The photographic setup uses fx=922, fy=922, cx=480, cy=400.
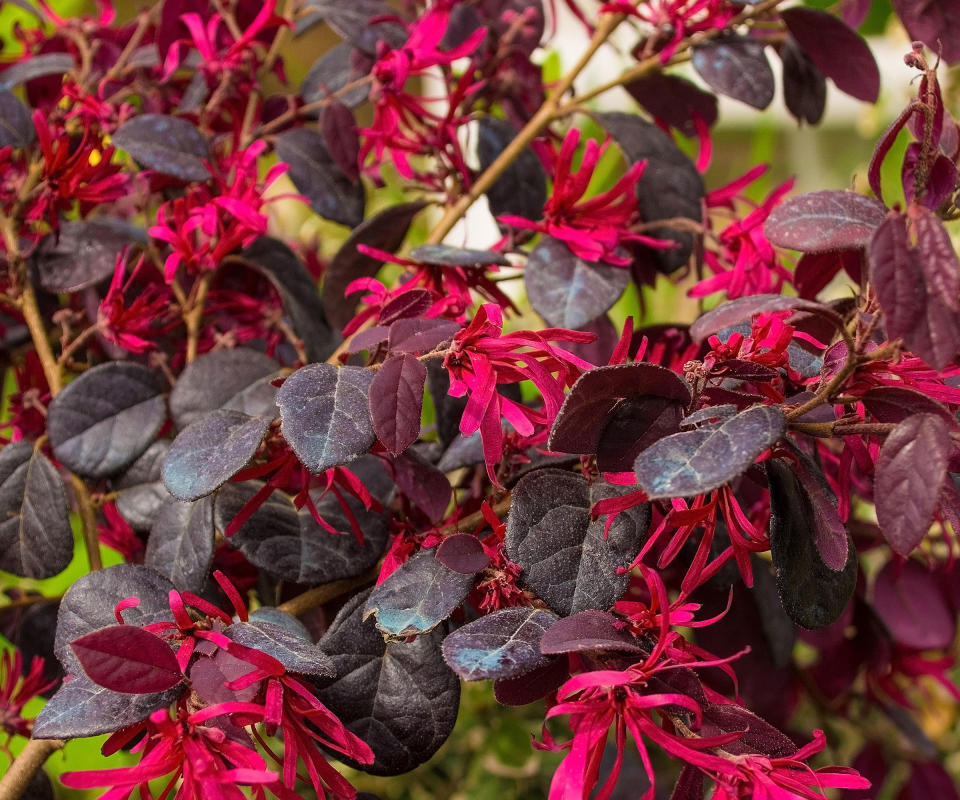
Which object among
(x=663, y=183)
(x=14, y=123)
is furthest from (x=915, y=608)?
(x=14, y=123)

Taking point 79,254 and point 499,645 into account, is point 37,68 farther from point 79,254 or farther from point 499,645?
point 499,645

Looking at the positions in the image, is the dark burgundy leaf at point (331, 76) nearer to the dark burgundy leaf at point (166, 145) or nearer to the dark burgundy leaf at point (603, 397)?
the dark burgundy leaf at point (166, 145)

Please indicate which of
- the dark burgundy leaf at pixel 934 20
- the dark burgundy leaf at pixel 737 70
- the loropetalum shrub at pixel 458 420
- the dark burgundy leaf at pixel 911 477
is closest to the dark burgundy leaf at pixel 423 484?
the loropetalum shrub at pixel 458 420

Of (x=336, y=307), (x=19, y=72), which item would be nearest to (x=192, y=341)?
(x=336, y=307)

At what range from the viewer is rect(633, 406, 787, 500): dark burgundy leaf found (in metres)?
0.29

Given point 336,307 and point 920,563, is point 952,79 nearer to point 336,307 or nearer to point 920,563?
point 920,563

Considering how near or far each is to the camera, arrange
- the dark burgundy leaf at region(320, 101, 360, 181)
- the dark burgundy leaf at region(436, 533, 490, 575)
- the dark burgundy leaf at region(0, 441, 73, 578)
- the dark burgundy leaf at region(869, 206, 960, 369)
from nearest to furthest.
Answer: the dark burgundy leaf at region(869, 206, 960, 369)
the dark burgundy leaf at region(436, 533, 490, 575)
the dark burgundy leaf at region(0, 441, 73, 578)
the dark burgundy leaf at region(320, 101, 360, 181)

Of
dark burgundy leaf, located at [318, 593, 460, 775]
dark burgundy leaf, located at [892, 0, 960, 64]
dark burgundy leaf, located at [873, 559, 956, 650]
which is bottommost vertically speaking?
dark burgundy leaf, located at [873, 559, 956, 650]

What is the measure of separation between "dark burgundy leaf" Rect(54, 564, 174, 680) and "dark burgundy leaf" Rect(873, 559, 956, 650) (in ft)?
1.71

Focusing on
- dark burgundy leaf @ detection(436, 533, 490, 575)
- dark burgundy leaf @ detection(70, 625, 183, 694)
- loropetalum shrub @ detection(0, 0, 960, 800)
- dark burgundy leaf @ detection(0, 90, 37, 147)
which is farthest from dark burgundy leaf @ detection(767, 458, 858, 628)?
dark burgundy leaf @ detection(0, 90, 37, 147)

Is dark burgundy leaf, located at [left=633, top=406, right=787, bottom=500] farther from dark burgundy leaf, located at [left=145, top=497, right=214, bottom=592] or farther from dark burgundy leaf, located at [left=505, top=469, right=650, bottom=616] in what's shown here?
dark burgundy leaf, located at [left=145, top=497, right=214, bottom=592]

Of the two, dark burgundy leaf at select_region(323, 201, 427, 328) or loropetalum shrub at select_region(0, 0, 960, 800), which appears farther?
dark burgundy leaf at select_region(323, 201, 427, 328)

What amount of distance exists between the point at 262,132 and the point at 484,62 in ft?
0.56

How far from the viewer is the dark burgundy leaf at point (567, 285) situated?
0.50m
